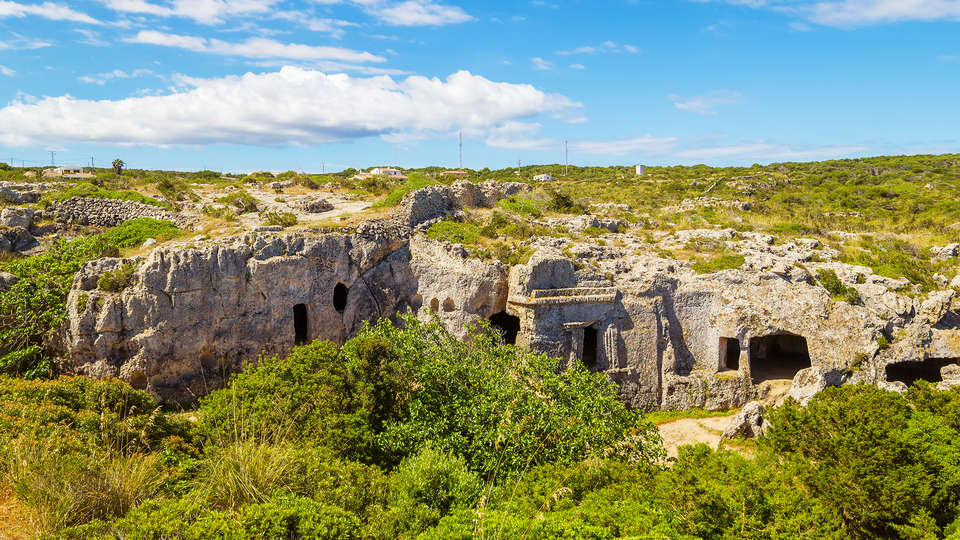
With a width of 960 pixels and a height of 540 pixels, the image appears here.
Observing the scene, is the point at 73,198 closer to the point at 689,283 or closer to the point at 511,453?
the point at 511,453

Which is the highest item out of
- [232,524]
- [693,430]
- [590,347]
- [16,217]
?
[16,217]

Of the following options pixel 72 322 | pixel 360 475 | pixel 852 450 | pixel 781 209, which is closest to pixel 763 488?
pixel 852 450

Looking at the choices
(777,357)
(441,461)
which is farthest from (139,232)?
(777,357)

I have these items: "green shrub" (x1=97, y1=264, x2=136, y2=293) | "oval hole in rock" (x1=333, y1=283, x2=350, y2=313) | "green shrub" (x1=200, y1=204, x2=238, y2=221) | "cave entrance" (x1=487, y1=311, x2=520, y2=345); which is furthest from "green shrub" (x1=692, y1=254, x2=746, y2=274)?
"green shrub" (x1=97, y1=264, x2=136, y2=293)

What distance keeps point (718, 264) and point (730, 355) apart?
3779 millimetres

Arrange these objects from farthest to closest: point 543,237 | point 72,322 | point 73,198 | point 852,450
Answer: point 73,198 < point 543,237 < point 72,322 < point 852,450

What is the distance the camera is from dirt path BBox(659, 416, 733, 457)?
18056 mm

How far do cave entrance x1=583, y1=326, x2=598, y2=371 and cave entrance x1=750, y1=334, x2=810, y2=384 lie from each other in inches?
242

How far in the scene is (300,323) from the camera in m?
21.8

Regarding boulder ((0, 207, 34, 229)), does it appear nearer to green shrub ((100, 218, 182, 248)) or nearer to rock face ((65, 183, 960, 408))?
green shrub ((100, 218, 182, 248))

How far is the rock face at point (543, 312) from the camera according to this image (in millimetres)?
18438

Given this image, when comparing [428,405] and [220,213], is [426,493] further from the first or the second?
[220,213]

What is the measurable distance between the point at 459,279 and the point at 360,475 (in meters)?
11.8

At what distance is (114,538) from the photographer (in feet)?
19.9
